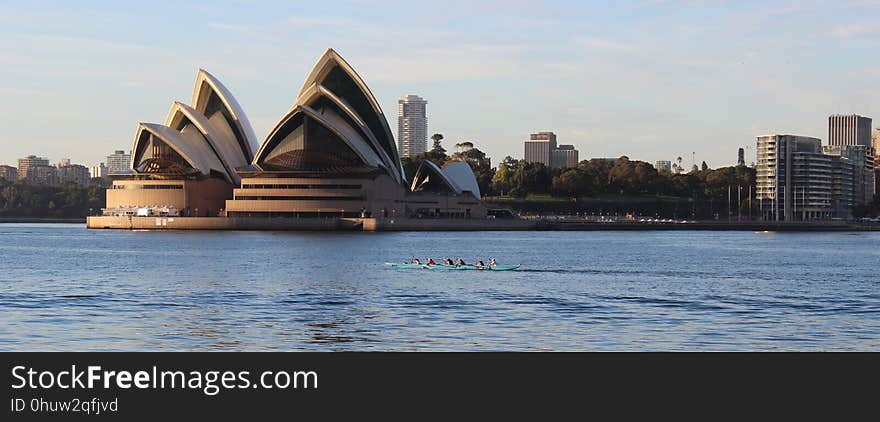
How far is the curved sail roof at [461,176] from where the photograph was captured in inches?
6407

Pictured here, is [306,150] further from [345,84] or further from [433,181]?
[433,181]

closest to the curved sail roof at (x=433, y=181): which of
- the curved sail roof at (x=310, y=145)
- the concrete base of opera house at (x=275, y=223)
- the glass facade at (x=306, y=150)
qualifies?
the concrete base of opera house at (x=275, y=223)

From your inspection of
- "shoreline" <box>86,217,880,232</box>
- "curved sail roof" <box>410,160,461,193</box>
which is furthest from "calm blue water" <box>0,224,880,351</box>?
"curved sail roof" <box>410,160,461,193</box>

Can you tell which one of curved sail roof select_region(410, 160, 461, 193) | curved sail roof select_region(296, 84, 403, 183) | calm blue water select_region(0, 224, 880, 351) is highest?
curved sail roof select_region(296, 84, 403, 183)

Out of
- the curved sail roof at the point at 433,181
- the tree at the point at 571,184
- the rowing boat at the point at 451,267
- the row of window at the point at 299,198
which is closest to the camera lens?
the rowing boat at the point at 451,267

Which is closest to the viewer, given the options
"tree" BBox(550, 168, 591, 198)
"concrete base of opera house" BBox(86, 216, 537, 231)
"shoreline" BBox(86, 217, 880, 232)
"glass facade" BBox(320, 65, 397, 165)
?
"concrete base of opera house" BBox(86, 216, 537, 231)

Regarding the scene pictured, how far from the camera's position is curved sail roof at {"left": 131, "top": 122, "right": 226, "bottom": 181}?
134 metres

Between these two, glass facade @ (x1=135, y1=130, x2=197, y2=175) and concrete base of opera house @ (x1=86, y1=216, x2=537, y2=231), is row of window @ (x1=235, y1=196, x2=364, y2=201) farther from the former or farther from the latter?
glass facade @ (x1=135, y1=130, x2=197, y2=175)

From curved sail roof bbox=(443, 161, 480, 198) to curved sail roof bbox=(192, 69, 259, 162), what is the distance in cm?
3171

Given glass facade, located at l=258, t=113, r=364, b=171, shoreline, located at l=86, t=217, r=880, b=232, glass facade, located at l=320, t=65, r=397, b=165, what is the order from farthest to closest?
glass facade, located at l=258, t=113, r=364, b=171, glass facade, located at l=320, t=65, r=397, b=165, shoreline, located at l=86, t=217, r=880, b=232

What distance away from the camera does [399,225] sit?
13800 centimetres

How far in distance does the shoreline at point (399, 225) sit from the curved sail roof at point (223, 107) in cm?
1199
